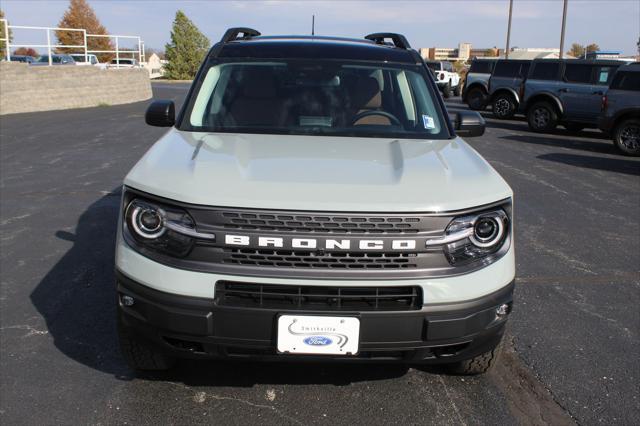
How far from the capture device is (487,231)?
2846 mm

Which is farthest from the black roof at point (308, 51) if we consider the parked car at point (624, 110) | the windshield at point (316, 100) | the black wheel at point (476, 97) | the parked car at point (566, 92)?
the black wheel at point (476, 97)

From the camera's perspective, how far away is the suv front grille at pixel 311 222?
261cm

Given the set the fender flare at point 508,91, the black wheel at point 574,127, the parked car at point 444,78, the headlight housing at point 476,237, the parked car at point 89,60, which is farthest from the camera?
the parked car at point 444,78

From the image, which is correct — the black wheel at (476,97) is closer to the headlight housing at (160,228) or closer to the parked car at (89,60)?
the parked car at (89,60)

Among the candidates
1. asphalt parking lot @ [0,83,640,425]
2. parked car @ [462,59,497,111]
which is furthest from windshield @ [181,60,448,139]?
parked car @ [462,59,497,111]

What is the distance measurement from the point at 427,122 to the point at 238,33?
1.79 m

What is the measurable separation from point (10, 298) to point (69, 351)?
3.64 ft

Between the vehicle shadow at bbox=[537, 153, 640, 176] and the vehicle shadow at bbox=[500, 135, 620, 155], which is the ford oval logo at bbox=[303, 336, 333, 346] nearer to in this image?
the vehicle shadow at bbox=[537, 153, 640, 176]

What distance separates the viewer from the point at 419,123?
156 inches

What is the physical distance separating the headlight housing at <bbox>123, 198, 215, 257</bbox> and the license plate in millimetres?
501

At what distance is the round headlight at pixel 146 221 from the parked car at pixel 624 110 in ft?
41.7

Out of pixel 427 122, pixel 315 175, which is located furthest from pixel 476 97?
pixel 315 175

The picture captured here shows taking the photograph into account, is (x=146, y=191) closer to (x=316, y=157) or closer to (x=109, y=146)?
(x=316, y=157)

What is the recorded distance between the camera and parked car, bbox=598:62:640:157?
13086mm
